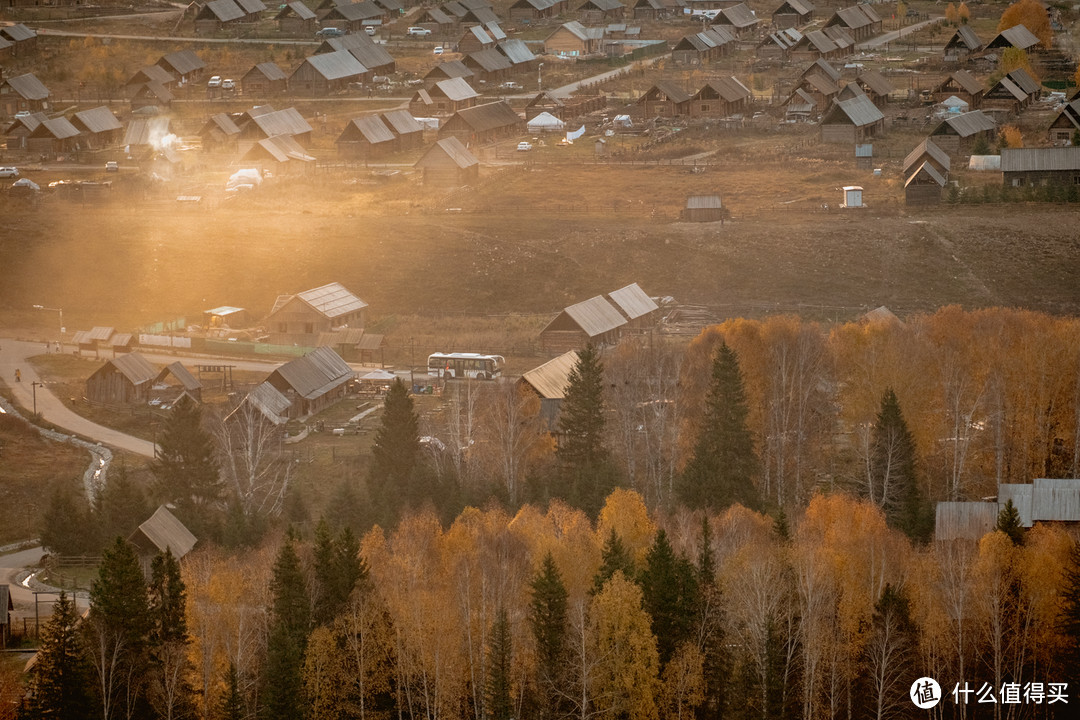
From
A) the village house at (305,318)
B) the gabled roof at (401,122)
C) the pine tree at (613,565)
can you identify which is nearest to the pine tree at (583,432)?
the pine tree at (613,565)

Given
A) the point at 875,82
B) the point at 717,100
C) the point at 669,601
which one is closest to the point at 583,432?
the point at 669,601

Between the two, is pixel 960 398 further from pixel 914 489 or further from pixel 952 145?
pixel 952 145

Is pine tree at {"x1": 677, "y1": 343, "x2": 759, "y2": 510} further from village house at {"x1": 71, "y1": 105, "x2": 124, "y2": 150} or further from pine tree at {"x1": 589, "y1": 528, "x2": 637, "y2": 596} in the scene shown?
village house at {"x1": 71, "y1": 105, "x2": 124, "y2": 150}

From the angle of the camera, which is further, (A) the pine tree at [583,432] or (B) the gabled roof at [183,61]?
(B) the gabled roof at [183,61]

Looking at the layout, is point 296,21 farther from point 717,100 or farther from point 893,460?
point 893,460

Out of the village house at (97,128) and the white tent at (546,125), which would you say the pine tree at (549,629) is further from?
the village house at (97,128)

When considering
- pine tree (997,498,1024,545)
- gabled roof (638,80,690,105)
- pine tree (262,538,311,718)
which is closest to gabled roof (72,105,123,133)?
gabled roof (638,80,690,105)

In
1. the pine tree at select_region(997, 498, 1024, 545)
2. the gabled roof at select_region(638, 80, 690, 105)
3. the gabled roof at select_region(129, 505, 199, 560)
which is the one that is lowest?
the pine tree at select_region(997, 498, 1024, 545)
